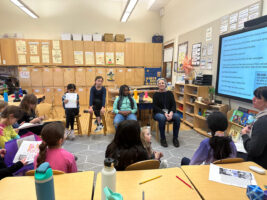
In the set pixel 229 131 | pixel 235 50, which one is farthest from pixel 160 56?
pixel 229 131

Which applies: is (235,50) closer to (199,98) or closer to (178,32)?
(199,98)

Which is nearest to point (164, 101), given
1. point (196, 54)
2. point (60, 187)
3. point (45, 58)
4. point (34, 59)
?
point (196, 54)

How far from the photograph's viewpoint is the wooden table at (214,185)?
1.03 metres

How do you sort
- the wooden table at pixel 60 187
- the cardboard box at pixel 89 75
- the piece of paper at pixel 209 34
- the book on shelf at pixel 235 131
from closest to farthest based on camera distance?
the wooden table at pixel 60 187 < the book on shelf at pixel 235 131 < the piece of paper at pixel 209 34 < the cardboard box at pixel 89 75

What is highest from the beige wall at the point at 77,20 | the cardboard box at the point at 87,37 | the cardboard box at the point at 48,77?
the beige wall at the point at 77,20

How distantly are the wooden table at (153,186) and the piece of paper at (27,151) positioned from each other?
792mm

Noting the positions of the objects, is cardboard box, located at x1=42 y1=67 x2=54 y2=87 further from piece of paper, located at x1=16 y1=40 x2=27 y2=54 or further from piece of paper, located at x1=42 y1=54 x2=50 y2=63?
piece of paper, located at x1=16 y1=40 x2=27 y2=54

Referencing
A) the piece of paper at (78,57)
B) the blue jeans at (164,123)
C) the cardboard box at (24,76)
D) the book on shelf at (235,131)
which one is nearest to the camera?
the book on shelf at (235,131)

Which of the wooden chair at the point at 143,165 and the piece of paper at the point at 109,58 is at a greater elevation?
the piece of paper at the point at 109,58

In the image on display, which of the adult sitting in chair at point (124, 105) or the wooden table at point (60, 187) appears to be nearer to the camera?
the wooden table at point (60, 187)

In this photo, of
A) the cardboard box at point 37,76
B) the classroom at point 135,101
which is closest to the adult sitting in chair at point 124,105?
the classroom at point 135,101

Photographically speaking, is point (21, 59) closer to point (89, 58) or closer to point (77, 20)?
point (89, 58)

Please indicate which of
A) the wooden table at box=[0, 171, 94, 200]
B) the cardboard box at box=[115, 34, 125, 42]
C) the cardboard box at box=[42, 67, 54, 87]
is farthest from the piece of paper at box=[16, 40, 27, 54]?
the wooden table at box=[0, 171, 94, 200]

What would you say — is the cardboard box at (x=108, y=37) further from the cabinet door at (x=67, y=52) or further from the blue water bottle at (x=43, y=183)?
the blue water bottle at (x=43, y=183)
